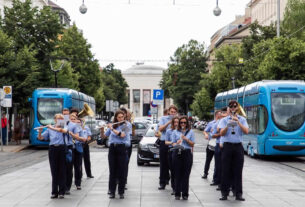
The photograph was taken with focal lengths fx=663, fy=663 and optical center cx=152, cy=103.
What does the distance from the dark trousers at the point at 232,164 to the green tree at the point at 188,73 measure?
86.5 metres

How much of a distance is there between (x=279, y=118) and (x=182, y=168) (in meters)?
14.5

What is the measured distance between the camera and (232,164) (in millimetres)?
12844

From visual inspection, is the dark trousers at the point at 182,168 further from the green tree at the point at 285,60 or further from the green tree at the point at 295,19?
the green tree at the point at 295,19

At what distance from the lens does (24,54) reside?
39.7 metres

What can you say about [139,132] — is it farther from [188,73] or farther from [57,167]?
[188,73]

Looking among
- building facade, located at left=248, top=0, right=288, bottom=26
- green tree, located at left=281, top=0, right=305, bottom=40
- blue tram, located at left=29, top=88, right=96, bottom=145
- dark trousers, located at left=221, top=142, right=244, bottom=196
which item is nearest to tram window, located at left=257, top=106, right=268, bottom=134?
blue tram, located at left=29, top=88, right=96, bottom=145

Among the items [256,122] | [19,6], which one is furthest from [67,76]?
[256,122]

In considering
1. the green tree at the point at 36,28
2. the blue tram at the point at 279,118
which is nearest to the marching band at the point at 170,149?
the blue tram at the point at 279,118

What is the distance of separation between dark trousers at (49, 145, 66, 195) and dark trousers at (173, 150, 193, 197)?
7.31 feet

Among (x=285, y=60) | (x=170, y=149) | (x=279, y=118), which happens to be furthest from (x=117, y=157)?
(x=285, y=60)

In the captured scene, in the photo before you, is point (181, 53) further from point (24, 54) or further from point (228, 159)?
point (228, 159)

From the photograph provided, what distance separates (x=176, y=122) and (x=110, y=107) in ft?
144

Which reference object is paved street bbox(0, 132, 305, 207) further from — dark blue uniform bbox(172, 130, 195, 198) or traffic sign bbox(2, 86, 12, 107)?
traffic sign bbox(2, 86, 12, 107)

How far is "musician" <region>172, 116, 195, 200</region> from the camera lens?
12773 mm
